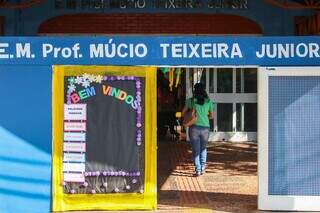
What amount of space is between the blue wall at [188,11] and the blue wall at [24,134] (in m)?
5.51

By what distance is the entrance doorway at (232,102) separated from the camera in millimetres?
17031

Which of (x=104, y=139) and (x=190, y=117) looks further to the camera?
(x=190, y=117)

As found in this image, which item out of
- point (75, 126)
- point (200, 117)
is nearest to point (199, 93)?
point (200, 117)

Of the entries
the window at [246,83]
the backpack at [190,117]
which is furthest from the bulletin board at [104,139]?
the window at [246,83]

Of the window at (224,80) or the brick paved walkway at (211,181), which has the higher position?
the window at (224,80)

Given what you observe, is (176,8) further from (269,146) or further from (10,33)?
(269,146)

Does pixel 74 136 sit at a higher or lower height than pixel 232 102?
lower

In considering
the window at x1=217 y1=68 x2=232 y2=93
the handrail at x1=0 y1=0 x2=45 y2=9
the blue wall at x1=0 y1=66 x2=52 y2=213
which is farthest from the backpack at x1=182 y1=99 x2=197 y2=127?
the window at x1=217 y1=68 x2=232 y2=93

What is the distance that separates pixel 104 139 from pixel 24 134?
1049mm

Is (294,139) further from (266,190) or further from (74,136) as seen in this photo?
(74,136)

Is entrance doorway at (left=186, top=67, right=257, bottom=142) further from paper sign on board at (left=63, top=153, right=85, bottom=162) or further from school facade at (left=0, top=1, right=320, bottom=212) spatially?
paper sign on board at (left=63, top=153, right=85, bottom=162)

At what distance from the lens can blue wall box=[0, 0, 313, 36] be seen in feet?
45.5

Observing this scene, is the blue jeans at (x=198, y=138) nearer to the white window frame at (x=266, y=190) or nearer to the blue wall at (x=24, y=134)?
the white window frame at (x=266, y=190)

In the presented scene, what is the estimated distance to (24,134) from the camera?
28.1ft
